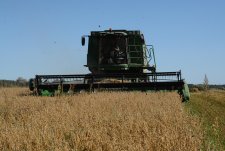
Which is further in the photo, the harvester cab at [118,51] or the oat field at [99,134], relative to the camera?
the harvester cab at [118,51]

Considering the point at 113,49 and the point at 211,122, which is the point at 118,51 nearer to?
the point at 113,49

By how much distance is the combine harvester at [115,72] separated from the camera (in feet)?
54.0

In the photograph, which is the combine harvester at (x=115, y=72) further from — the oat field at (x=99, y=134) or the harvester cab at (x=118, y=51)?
the oat field at (x=99, y=134)

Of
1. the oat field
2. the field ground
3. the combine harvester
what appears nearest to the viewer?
the oat field

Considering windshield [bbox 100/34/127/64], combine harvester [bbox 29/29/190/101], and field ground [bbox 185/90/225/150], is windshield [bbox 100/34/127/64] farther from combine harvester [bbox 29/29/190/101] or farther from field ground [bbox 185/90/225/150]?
field ground [bbox 185/90/225/150]

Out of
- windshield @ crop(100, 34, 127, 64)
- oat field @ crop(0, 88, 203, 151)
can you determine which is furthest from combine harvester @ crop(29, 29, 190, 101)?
oat field @ crop(0, 88, 203, 151)

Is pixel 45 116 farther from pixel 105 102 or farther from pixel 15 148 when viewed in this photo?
pixel 105 102

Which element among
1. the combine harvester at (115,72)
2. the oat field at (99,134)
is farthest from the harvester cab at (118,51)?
the oat field at (99,134)

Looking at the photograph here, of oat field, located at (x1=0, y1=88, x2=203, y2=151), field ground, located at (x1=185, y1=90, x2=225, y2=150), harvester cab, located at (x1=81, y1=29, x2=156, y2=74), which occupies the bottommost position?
field ground, located at (x1=185, y1=90, x2=225, y2=150)

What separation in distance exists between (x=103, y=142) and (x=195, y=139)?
1017mm

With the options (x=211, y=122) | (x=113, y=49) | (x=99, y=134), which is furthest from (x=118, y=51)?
(x=99, y=134)

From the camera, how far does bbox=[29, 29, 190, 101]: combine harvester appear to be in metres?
16.5

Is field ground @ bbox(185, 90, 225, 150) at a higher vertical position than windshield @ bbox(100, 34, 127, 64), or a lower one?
lower

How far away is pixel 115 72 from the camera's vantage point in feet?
61.5
